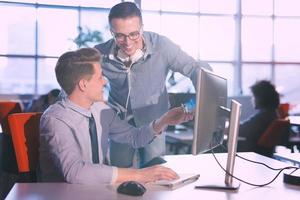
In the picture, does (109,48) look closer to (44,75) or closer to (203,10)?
(44,75)

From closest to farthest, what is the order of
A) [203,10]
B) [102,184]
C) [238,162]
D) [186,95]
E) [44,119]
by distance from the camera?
[102,184]
[44,119]
[238,162]
[186,95]
[203,10]

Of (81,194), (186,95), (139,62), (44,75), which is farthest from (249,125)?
(44,75)

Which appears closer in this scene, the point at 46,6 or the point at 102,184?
the point at 102,184

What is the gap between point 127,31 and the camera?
2.43 metres

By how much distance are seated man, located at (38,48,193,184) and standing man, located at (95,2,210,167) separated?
449 mm

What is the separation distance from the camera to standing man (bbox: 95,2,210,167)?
2439 millimetres

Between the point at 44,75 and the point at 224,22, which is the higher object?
the point at 224,22

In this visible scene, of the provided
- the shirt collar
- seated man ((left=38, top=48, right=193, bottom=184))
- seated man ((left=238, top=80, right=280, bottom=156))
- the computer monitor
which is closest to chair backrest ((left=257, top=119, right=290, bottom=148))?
seated man ((left=238, top=80, right=280, bottom=156))

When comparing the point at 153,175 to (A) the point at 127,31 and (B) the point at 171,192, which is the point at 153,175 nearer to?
(B) the point at 171,192

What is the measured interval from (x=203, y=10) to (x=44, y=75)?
3196 mm

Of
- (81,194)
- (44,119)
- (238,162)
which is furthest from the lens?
(238,162)

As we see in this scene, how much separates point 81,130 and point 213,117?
0.53 m

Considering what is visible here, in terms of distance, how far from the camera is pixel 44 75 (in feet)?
26.8

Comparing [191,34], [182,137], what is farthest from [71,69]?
[191,34]
